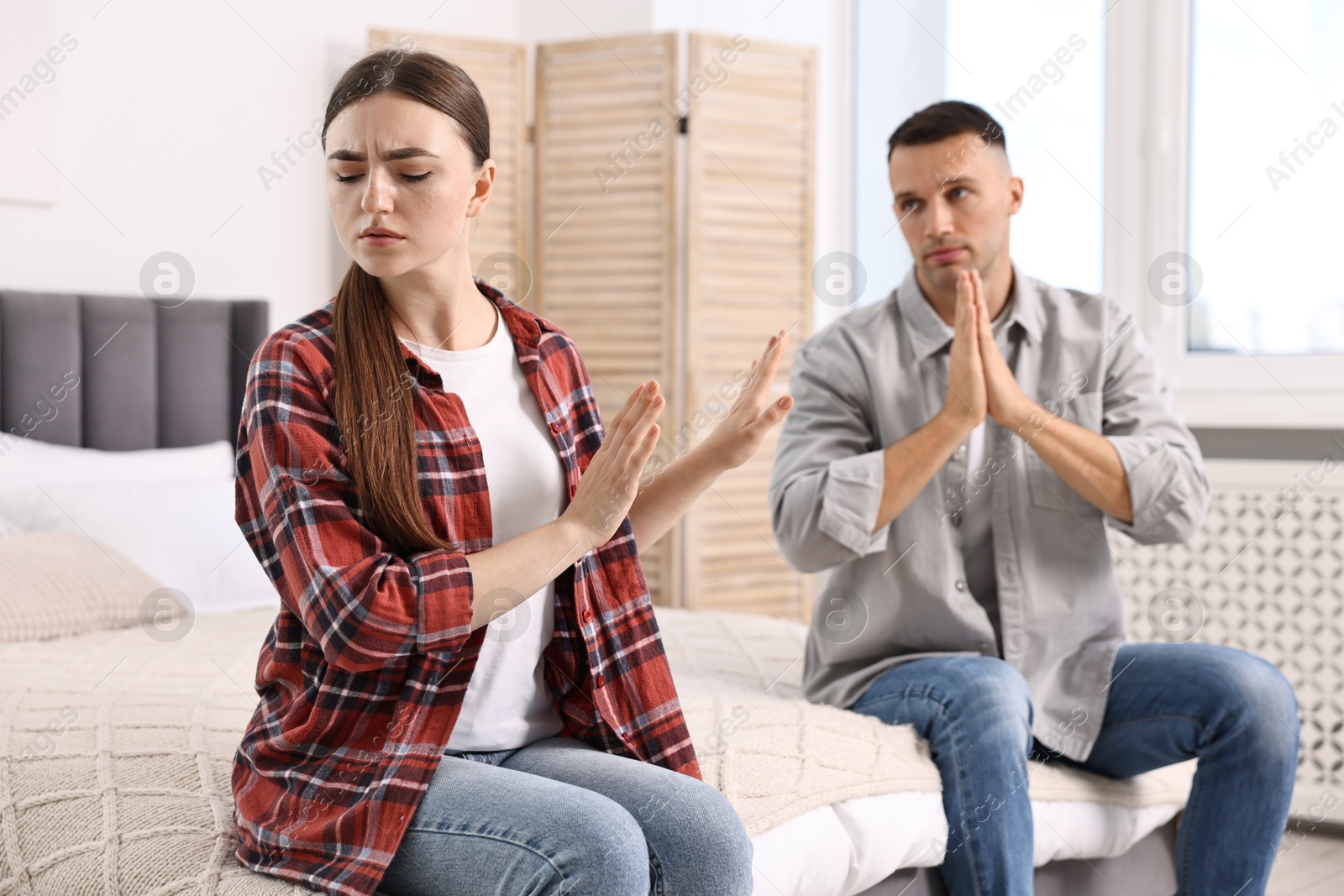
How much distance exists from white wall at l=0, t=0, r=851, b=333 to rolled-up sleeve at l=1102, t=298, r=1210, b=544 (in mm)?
1893

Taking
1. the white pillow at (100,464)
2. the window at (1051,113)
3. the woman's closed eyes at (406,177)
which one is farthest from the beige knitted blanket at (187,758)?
the window at (1051,113)

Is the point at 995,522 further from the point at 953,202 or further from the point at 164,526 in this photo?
the point at 164,526

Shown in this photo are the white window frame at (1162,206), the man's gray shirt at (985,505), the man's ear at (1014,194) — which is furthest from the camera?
the white window frame at (1162,206)

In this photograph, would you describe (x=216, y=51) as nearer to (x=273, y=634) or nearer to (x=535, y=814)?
(x=273, y=634)

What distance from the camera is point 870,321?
5.79 ft

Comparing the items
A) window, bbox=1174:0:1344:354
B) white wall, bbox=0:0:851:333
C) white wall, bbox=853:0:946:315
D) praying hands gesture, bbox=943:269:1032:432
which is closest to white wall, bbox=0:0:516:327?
white wall, bbox=0:0:851:333

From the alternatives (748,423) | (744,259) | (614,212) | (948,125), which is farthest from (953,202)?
(614,212)

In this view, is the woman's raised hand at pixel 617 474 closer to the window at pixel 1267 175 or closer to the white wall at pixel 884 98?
the window at pixel 1267 175

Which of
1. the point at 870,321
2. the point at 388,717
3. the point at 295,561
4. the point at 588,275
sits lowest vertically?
the point at 388,717

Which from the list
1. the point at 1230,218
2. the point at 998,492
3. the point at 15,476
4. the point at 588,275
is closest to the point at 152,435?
the point at 15,476

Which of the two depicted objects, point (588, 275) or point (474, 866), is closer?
point (474, 866)

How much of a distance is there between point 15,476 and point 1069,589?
82.4 inches

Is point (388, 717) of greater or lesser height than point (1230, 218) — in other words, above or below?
below

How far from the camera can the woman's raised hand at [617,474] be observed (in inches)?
44.1
